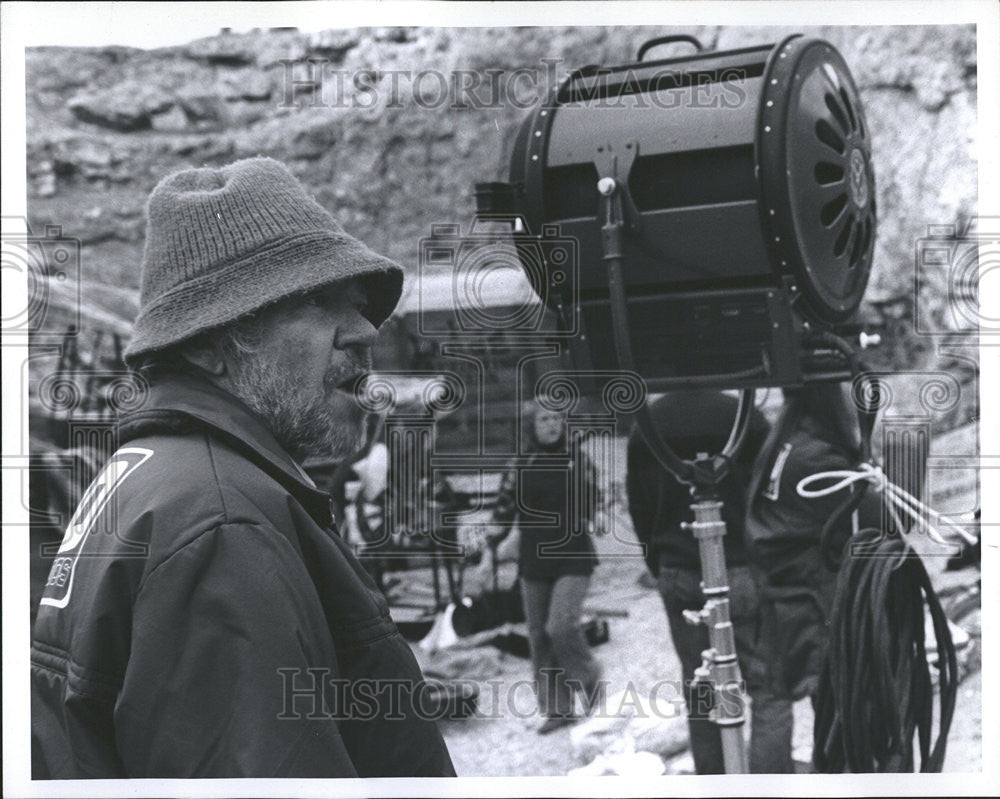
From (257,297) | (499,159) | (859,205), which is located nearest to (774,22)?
(859,205)

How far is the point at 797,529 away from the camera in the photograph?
3279 mm

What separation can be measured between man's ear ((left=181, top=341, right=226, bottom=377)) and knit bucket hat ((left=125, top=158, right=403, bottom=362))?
0.24ft

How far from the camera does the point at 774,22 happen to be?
3.20m

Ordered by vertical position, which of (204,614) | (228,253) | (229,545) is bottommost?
(204,614)

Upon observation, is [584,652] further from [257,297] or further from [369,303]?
[257,297]

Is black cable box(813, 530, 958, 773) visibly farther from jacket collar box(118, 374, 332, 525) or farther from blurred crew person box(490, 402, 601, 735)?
jacket collar box(118, 374, 332, 525)

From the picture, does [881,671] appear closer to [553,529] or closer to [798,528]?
[798,528]

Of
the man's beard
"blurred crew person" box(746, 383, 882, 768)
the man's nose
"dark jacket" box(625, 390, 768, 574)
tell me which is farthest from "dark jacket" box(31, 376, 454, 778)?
"blurred crew person" box(746, 383, 882, 768)

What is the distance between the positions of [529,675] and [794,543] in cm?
77

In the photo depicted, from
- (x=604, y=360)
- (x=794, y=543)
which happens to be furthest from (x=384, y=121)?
(x=794, y=543)

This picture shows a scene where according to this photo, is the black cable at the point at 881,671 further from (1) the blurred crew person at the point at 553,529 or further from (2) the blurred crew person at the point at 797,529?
(1) the blurred crew person at the point at 553,529

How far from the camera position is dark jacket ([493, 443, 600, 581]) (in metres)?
3.22

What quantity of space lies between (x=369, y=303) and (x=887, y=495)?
1.44m

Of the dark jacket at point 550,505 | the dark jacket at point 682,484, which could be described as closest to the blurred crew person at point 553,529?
the dark jacket at point 550,505
